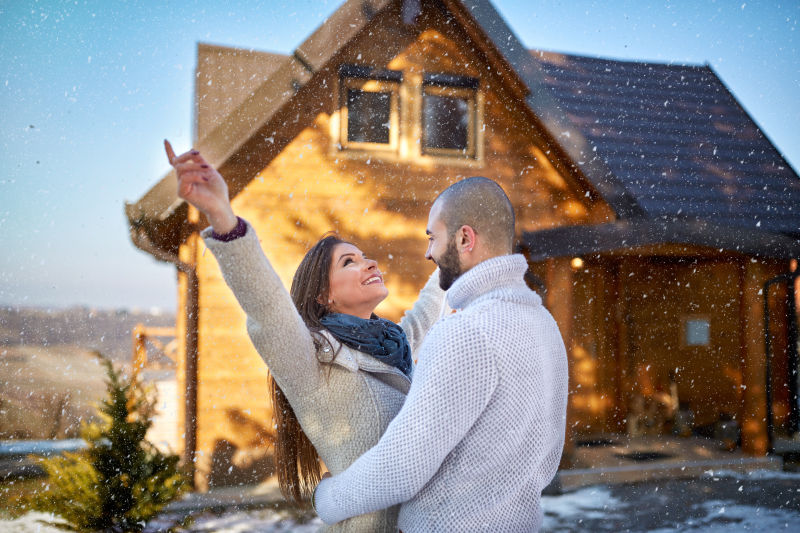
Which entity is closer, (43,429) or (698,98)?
(698,98)

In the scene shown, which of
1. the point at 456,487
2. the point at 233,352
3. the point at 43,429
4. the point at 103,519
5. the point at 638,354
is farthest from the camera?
the point at 43,429

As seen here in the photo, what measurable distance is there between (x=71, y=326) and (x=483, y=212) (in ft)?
146

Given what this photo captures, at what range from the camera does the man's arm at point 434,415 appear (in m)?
1.44

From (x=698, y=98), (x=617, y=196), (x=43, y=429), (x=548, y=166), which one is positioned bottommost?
(x=43, y=429)

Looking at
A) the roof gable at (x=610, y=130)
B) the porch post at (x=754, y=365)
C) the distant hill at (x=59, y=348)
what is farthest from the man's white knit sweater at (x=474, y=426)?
the distant hill at (x=59, y=348)

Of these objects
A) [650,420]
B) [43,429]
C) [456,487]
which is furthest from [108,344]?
[456,487]

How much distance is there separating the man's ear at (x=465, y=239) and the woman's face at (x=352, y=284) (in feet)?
1.52

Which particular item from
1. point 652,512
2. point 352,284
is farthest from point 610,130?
point 352,284

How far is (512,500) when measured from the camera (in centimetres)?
163

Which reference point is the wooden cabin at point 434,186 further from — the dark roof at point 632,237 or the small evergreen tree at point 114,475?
the small evergreen tree at point 114,475

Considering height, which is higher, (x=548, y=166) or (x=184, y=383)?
Result: (x=548, y=166)

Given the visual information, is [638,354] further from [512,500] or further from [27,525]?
[512,500]

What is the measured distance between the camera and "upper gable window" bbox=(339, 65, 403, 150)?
760 centimetres

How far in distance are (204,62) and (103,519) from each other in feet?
22.7
